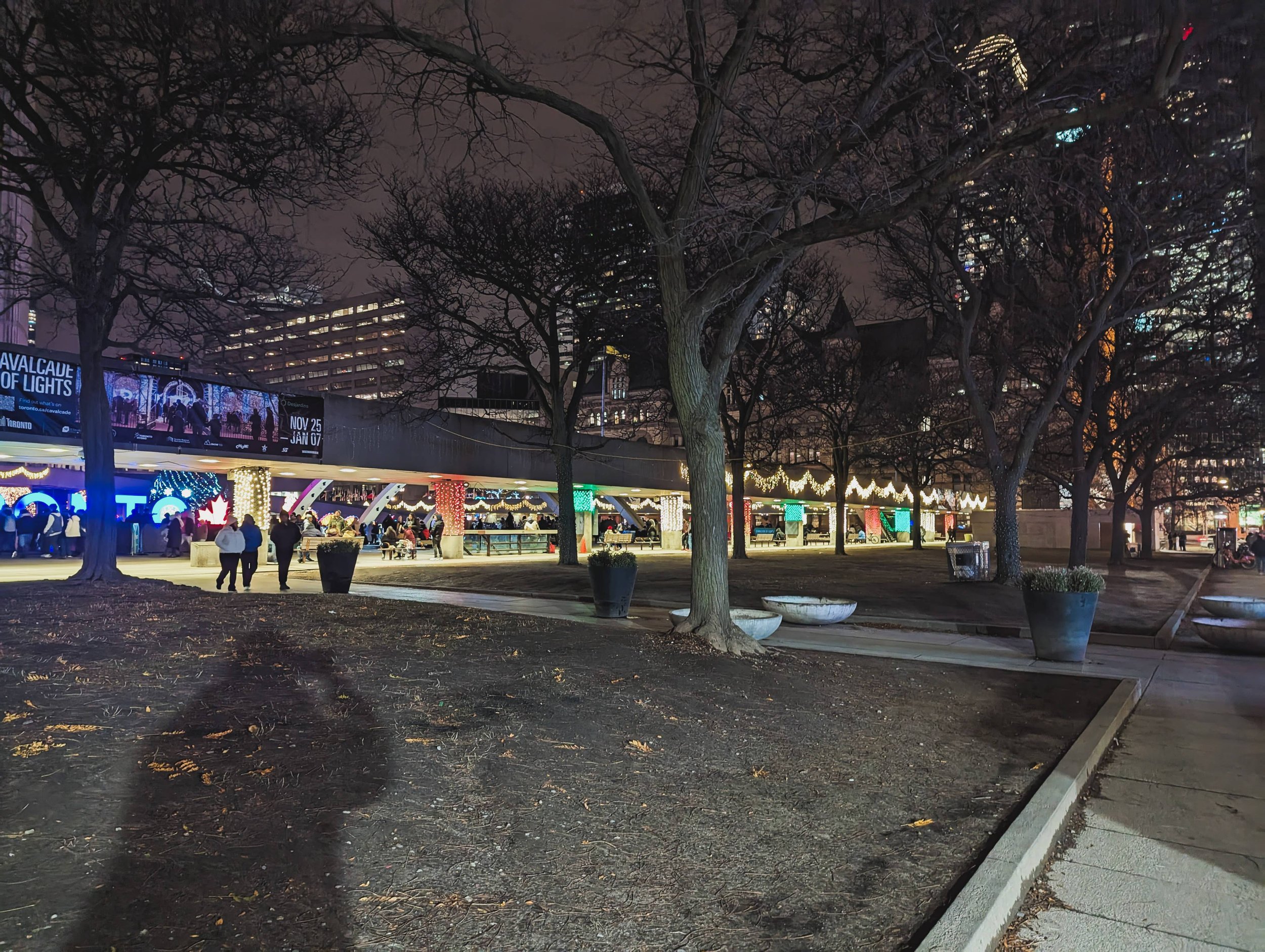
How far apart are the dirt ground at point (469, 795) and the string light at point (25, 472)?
24815 mm

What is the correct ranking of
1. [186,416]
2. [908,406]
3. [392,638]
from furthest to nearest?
[908,406]
[186,416]
[392,638]

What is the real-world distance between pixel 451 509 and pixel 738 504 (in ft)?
37.8

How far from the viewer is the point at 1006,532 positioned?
67.8 ft

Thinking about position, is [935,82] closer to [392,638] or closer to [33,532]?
[392,638]

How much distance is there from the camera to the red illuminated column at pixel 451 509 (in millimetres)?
31891

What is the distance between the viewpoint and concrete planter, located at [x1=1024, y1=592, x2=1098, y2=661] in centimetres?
1051

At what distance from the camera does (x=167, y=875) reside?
10.6 ft

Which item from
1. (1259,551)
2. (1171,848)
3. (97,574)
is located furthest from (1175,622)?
(1259,551)

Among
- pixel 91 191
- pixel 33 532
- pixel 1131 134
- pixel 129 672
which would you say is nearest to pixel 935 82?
pixel 1131 134

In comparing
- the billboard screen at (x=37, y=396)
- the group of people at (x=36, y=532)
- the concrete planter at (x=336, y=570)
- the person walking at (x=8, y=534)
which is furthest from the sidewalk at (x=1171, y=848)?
the person walking at (x=8, y=534)

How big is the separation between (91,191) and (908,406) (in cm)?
3395

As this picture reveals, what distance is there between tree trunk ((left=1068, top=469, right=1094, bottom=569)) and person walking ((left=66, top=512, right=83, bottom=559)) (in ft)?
105

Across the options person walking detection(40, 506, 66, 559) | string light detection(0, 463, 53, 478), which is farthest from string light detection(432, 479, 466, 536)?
string light detection(0, 463, 53, 478)

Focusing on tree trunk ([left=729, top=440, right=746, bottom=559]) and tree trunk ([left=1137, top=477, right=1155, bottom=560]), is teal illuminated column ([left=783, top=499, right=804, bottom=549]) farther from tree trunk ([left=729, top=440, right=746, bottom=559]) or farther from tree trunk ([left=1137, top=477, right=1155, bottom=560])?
tree trunk ([left=729, top=440, right=746, bottom=559])
